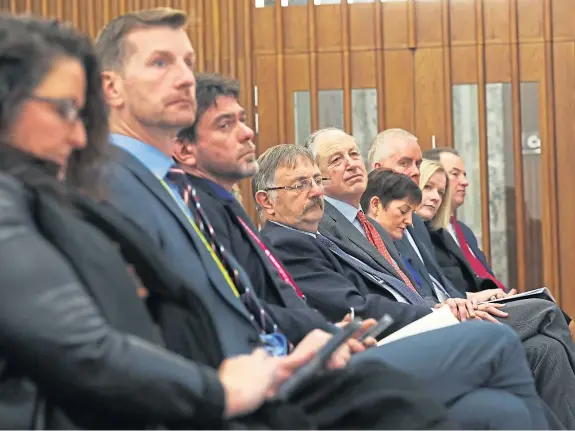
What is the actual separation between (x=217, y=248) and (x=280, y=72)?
16.9 ft

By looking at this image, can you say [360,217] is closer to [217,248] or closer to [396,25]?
[217,248]

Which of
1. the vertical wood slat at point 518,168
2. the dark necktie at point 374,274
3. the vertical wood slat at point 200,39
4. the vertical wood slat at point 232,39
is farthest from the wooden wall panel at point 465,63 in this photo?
the dark necktie at point 374,274

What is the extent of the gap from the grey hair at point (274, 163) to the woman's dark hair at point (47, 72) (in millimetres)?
1883

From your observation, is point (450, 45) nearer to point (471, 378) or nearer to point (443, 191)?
point (443, 191)

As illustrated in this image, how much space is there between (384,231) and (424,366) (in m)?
2.26

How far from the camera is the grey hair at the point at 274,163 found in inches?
148

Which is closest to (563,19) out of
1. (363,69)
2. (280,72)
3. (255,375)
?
(363,69)

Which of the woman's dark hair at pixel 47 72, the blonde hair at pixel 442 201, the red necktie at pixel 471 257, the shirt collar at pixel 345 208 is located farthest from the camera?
the red necktie at pixel 471 257

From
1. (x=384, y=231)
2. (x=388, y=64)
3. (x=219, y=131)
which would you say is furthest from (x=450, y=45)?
(x=219, y=131)

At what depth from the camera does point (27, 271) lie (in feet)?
4.96

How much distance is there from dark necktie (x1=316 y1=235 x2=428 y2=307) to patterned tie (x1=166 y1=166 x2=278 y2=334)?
1.30 metres

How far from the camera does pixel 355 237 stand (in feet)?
13.6

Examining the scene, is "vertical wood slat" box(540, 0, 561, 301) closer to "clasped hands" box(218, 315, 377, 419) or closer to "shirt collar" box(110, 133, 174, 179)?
"shirt collar" box(110, 133, 174, 179)

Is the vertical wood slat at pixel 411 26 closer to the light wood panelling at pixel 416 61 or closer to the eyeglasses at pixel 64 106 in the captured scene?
the light wood panelling at pixel 416 61
